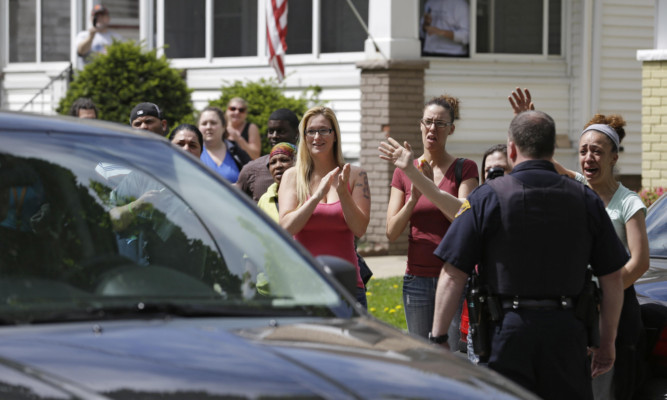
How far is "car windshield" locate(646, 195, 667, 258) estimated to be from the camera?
6.31 m

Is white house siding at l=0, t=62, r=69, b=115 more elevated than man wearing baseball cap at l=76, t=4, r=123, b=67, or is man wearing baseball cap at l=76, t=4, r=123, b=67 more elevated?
man wearing baseball cap at l=76, t=4, r=123, b=67

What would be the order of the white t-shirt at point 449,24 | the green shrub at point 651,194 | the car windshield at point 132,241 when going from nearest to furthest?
the car windshield at point 132,241 < the green shrub at point 651,194 < the white t-shirt at point 449,24

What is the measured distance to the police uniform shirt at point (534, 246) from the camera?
480cm

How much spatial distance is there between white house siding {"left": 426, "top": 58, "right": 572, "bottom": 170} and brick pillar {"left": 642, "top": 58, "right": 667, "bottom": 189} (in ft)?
8.37

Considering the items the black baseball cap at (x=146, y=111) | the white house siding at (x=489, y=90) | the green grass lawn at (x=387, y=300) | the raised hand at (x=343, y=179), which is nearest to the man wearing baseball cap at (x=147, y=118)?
the black baseball cap at (x=146, y=111)

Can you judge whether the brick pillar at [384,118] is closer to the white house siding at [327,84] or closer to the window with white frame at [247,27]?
the white house siding at [327,84]

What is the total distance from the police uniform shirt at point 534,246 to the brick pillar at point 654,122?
935 centimetres

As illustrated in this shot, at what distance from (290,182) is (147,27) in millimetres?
12343

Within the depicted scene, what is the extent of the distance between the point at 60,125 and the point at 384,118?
11994 millimetres

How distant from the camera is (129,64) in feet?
54.4

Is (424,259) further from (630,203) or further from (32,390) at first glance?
(32,390)

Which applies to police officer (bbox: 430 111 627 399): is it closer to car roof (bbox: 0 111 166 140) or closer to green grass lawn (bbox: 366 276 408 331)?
car roof (bbox: 0 111 166 140)

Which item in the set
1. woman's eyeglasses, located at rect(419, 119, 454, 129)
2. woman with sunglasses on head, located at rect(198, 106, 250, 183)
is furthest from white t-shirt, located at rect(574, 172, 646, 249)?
woman with sunglasses on head, located at rect(198, 106, 250, 183)

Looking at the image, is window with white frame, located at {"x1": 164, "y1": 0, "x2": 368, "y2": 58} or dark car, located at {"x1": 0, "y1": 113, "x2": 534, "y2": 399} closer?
dark car, located at {"x1": 0, "y1": 113, "x2": 534, "y2": 399}
